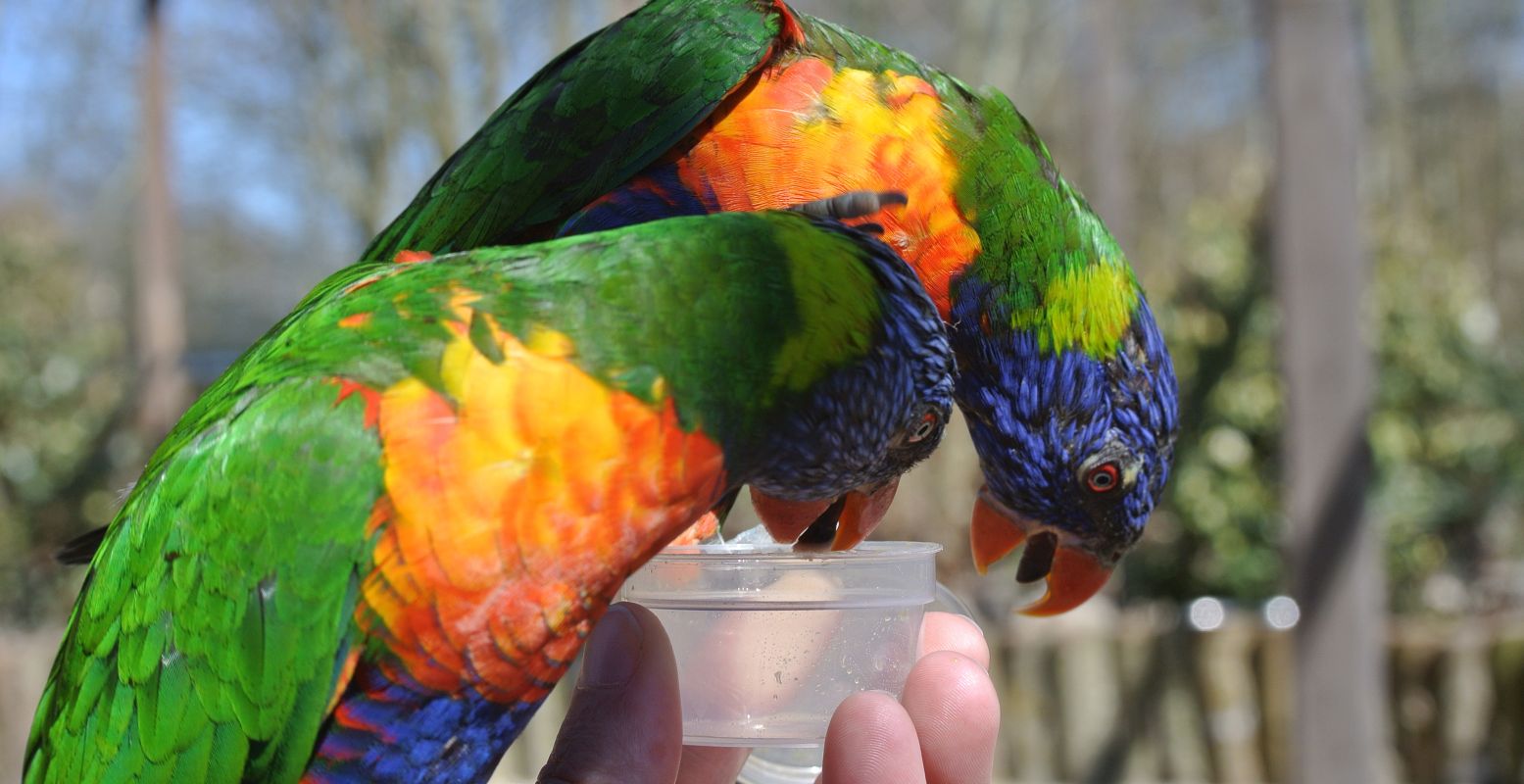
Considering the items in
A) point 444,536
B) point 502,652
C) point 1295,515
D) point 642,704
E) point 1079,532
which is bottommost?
point 1295,515

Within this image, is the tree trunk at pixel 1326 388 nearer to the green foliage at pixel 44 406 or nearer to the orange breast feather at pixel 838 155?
the orange breast feather at pixel 838 155

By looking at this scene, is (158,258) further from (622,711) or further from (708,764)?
(622,711)

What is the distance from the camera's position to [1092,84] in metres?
6.38

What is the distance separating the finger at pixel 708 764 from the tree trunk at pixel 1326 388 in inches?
66.7

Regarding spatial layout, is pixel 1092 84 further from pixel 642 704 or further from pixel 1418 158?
pixel 1418 158

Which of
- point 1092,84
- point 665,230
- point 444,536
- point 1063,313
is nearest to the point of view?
point 444,536

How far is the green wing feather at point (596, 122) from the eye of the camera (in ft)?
5.52

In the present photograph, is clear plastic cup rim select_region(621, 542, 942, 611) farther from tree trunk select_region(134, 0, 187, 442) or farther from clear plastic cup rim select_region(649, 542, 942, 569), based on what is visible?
tree trunk select_region(134, 0, 187, 442)

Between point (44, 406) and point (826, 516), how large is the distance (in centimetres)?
758

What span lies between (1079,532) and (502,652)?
111 centimetres

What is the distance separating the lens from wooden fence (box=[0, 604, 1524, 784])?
440 cm

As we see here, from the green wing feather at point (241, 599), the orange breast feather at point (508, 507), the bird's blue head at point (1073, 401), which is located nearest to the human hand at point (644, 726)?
the orange breast feather at point (508, 507)

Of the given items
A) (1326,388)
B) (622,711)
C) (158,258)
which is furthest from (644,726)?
(158,258)

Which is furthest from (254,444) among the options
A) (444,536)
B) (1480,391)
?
(1480,391)
